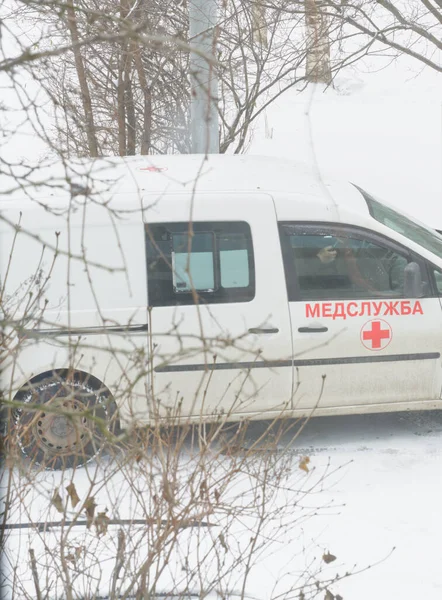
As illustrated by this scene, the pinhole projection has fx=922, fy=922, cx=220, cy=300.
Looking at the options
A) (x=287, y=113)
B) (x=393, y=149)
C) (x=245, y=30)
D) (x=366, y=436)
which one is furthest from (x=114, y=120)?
(x=287, y=113)

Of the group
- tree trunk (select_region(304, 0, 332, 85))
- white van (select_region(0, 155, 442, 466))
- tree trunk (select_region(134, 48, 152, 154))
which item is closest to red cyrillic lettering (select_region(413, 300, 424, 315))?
white van (select_region(0, 155, 442, 466))

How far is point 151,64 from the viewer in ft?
33.6

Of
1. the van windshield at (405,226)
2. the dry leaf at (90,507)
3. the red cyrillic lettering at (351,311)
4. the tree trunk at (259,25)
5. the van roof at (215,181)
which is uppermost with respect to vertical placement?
the tree trunk at (259,25)

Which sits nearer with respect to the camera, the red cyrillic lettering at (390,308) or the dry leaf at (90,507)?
the dry leaf at (90,507)

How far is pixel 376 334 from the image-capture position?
20.0ft

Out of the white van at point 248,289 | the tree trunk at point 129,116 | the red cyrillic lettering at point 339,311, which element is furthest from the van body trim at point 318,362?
the tree trunk at point 129,116

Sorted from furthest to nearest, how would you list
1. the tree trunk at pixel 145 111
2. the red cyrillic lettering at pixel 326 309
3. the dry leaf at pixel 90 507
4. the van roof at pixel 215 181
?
the tree trunk at pixel 145 111 → the red cyrillic lettering at pixel 326 309 → the van roof at pixel 215 181 → the dry leaf at pixel 90 507

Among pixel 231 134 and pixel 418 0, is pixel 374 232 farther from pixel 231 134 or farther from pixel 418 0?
pixel 418 0

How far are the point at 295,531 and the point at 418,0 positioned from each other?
744 cm

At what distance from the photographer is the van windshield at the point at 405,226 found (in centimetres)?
628

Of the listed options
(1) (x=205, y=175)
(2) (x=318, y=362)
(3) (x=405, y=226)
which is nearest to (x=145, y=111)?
(1) (x=205, y=175)

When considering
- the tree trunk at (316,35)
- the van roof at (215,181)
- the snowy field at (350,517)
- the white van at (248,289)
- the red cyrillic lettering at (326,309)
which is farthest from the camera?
the tree trunk at (316,35)

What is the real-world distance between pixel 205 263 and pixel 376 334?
1234 mm

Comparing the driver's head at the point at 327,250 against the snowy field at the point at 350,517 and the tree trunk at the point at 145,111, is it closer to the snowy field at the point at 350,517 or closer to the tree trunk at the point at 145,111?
the snowy field at the point at 350,517
